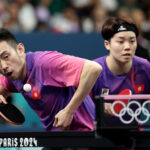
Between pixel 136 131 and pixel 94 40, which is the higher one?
pixel 94 40

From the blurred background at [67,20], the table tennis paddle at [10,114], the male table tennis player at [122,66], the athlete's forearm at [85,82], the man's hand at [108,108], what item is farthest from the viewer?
the blurred background at [67,20]

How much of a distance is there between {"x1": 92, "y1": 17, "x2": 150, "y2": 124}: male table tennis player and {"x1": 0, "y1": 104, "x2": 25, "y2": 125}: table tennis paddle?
0.97 metres

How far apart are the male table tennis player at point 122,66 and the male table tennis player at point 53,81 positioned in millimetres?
721

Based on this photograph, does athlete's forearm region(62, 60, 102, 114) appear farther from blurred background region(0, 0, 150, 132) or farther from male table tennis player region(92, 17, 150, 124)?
blurred background region(0, 0, 150, 132)

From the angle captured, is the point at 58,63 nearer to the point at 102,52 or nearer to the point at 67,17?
the point at 102,52

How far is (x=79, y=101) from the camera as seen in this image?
362 centimetres

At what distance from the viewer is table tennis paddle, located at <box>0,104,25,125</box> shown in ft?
12.5

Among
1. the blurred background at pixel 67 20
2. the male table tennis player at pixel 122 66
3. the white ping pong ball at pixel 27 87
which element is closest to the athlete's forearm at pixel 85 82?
the white ping pong ball at pixel 27 87

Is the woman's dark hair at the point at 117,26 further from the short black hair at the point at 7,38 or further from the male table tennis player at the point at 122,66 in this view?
the short black hair at the point at 7,38

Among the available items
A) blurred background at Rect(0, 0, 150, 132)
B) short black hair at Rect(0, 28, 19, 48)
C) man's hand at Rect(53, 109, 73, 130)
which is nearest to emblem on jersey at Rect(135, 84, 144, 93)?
man's hand at Rect(53, 109, 73, 130)

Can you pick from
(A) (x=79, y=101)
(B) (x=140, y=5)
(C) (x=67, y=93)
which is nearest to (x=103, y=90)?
(C) (x=67, y=93)

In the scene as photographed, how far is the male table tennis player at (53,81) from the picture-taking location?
11.9ft

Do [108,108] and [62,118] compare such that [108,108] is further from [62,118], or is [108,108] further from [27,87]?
[27,87]

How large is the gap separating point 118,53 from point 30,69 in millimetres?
1202
